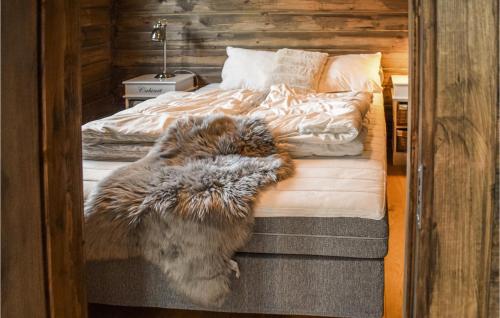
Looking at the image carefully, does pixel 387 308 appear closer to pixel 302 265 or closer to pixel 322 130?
pixel 302 265

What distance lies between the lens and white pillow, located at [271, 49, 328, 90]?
4551 mm

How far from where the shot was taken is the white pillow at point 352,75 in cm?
459

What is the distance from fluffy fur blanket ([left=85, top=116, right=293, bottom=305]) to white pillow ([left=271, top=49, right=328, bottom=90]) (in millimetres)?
2216

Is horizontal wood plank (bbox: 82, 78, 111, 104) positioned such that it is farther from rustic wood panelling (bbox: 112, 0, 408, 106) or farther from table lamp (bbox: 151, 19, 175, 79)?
table lamp (bbox: 151, 19, 175, 79)

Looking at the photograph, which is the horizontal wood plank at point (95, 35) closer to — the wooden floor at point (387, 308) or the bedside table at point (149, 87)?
the bedside table at point (149, 87)

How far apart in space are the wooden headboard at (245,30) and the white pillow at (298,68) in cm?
32

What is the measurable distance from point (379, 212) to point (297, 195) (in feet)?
0.96

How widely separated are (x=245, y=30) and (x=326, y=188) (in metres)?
3.09

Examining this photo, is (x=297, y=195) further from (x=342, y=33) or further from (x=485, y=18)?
(x=342, y=33)

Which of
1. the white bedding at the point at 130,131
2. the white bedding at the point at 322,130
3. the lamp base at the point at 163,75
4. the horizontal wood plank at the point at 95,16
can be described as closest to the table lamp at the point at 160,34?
the lamp base at the point at 163,75

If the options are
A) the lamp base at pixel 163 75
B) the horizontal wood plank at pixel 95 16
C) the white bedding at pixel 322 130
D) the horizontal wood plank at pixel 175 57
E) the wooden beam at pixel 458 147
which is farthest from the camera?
the horizontal wood plank at pixel 175 57

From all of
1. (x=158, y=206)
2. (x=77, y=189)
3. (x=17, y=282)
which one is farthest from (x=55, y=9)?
(x=158, y=206)

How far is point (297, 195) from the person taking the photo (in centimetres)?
227

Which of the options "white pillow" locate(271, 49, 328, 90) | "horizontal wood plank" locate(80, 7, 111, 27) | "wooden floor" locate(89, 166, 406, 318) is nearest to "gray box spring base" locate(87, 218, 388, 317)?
"wooden floor" locate(89, 166, 406, 318)
